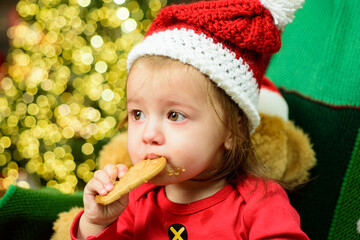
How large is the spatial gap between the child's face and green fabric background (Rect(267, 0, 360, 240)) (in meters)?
0.42

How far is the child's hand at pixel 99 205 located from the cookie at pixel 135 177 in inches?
0.9

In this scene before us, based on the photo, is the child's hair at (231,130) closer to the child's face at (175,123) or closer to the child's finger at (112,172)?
the child's face at (175,123)

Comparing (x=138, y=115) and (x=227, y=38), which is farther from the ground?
(x=227, y=38)

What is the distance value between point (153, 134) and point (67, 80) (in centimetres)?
137

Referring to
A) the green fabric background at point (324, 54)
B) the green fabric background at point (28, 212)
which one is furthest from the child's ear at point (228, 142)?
the green fabric background at point (28, 212)

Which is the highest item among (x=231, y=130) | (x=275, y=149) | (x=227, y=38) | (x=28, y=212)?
(x=227, y=38)

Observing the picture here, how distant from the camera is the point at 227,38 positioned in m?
0.75

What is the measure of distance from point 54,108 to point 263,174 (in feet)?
4.85

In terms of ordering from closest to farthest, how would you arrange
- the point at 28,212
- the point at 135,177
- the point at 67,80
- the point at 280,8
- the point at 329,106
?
the point at 135,177, the point at 280,8, the point at 28,212, the point at 329,106, the point at 67,80

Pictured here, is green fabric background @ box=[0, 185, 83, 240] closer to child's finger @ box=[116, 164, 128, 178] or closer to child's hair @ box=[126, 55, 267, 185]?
child's finger @ box=[116, 164, 128, 178]

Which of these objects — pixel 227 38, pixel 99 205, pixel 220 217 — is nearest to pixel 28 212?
pixel 99 205

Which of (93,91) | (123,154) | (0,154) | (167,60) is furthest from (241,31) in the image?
(0,154)

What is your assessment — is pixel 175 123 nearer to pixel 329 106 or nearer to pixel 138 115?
pixel 138 115

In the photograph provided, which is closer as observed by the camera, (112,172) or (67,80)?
(112,172)
